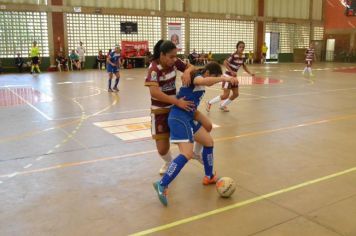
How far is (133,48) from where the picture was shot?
2969 cm

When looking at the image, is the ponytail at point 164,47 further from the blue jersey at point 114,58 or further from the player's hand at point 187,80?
the blue jersey at point 114,58

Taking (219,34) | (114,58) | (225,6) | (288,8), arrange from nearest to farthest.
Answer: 1. (114,58)
2. (225,6)
3. (219,34)
4. (288,8)

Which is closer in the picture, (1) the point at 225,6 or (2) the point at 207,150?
(2) the point at 207,150

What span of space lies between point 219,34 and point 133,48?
30.7 ft

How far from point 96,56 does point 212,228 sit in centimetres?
2687

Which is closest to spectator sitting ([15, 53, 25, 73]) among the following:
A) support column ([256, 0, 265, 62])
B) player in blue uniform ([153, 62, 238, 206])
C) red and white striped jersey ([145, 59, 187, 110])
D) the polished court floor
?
the polished court floor

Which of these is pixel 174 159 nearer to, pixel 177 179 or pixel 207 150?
pixel 207 150

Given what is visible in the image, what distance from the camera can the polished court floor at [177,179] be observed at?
3783 millimetres

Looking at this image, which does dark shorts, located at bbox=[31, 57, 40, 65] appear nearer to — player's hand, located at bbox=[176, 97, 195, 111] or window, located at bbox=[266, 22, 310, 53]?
player's hand, located at bbox=[176, 97, 195, 111]

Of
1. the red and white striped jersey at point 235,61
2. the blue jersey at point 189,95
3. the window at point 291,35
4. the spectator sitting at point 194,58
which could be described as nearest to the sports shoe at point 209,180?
the blue jersey at point 189,95

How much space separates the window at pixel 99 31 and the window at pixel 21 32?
186 centimetres

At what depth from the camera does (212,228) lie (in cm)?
367

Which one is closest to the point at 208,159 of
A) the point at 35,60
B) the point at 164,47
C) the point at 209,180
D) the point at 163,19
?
the point at 209,180

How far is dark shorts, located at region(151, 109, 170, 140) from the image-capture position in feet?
14.9
